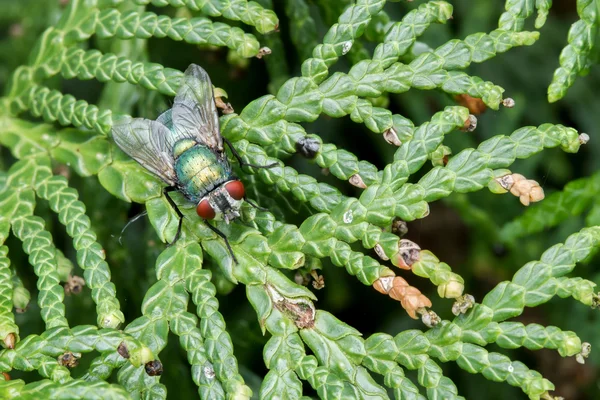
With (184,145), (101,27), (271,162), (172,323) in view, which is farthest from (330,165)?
(101,27)

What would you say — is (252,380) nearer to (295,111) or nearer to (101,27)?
(295,111)

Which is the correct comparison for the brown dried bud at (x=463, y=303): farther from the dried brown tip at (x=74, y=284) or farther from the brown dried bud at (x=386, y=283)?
the dried brown tip at (x=74, y=284)

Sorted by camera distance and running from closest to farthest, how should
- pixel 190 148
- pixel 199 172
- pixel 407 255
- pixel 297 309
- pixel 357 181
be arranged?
1. pixel 407 255
2. pixel 297 309
3. pixel 357 181
4. pixel 199 172
5. pixel 190 148

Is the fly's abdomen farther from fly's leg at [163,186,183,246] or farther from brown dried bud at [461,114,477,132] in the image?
brown dried bud at [461,114,477,132]

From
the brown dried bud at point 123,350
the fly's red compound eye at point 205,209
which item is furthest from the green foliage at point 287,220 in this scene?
the fly's red compound eye at point 205,209

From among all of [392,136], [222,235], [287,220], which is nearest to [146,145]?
[222,235]

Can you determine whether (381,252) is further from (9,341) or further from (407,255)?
(9,341)
